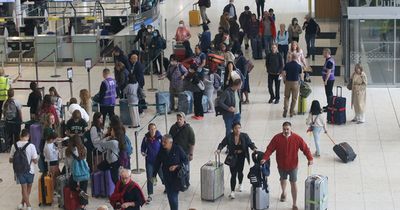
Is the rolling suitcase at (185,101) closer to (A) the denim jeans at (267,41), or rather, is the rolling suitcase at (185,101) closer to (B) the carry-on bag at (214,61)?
(B) the carry-on bag at (214,61)

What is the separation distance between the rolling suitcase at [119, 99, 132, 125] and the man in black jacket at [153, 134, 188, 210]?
23.7 feet

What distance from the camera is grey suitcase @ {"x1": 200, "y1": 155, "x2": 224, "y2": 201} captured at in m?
17.3

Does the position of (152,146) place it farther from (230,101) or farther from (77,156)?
(230,101)

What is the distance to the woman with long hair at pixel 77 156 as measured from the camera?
16906 mm

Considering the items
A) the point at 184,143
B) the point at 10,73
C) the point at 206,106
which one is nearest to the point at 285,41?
the point at 206,106

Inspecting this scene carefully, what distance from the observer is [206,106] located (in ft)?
80.3

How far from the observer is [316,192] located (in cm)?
1630

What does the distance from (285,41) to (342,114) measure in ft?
23.0

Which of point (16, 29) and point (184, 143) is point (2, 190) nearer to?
point (184, 143)

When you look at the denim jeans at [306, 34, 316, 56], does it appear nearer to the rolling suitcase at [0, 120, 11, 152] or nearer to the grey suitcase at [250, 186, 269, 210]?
the rolling suitcase at [0, 120, 11, 152]

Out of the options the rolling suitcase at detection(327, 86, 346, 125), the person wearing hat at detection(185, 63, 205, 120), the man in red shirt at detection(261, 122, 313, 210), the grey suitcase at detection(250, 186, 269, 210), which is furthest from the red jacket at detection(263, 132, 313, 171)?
the person wearing hat at detection(185, 63, 205, 120)

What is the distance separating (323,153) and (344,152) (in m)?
0.92

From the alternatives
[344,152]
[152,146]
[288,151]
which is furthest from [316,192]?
[344,152]

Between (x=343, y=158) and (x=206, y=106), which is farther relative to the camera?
(x=206, y=106)
